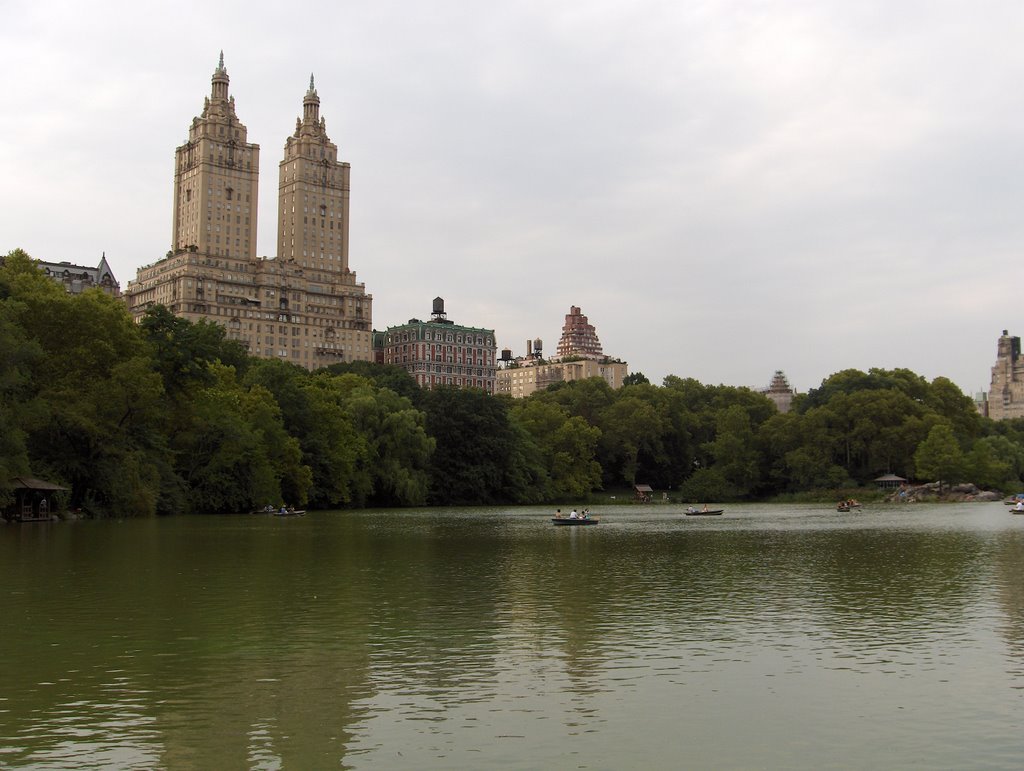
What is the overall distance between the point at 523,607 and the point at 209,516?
5302cm

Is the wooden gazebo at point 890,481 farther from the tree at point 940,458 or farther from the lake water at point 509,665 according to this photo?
the lake water at point 509,665

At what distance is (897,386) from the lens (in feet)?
443

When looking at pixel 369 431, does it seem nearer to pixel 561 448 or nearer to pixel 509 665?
pixel 561 448

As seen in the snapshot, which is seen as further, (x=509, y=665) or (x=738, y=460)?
(x=738, y=460)

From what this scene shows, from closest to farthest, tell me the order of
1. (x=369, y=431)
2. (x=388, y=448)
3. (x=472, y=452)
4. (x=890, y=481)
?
1. (x=369, y=431)
2. (x=388, y=448)
3. (x=472, y=452)
4. (x=890, y=481)

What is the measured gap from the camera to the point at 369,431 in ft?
325

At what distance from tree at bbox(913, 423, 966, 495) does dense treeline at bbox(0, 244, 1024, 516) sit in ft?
0.59

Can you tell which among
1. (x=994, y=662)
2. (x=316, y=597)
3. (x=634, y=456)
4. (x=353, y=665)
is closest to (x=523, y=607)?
(x=316, y=597)

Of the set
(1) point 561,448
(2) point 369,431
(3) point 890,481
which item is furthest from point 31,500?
(3) point 890,481

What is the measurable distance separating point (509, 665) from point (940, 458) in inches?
4228

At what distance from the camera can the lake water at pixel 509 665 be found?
12070mm

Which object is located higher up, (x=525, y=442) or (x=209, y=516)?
(x=525, y=442)

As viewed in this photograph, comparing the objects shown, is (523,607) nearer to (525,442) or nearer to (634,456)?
(525,442)

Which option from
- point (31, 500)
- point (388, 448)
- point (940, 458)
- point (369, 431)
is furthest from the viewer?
point (940, 458)
